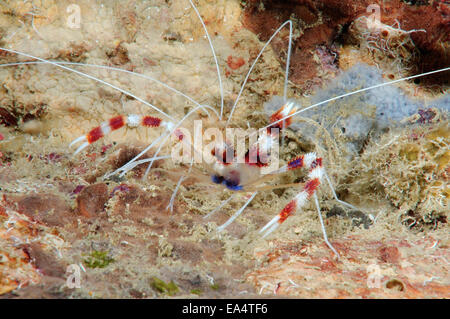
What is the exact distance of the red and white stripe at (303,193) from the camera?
3.06 metres

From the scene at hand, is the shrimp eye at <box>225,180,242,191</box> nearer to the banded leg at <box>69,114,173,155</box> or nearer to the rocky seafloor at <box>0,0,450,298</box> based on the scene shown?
the rocky seafloor at <box>0,0,450,298</box>

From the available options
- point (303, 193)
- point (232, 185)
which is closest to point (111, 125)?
point (232, 185)

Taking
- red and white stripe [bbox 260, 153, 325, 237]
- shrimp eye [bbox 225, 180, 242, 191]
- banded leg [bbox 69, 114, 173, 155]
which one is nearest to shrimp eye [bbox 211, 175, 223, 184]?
shrimp eye [bbox 225, 180, 242, 191]

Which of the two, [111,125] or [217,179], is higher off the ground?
[111,125]

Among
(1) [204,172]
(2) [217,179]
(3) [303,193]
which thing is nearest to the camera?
(3) [303,193]

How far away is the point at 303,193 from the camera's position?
124 inches

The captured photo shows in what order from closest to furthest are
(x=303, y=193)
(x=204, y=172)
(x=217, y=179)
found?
(x=303, y=193)
(x=217, y=179)
(x=204, y=172)

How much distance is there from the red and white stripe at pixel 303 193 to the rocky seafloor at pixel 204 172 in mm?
172

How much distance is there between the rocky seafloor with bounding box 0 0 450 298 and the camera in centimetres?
242

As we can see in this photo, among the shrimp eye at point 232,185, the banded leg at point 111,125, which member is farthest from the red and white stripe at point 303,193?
the banded leg at point 111,125

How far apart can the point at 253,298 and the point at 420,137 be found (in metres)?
2.75

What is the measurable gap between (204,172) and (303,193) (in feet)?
4.07

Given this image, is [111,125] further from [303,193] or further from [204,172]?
[303,193]

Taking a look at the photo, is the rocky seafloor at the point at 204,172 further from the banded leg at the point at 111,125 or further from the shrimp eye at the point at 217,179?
A: the banded leg at the point at 111,125
